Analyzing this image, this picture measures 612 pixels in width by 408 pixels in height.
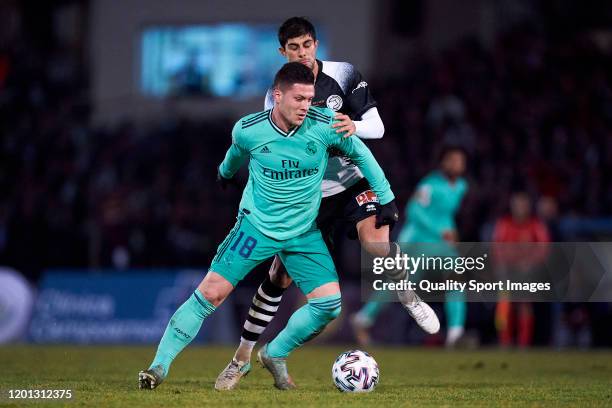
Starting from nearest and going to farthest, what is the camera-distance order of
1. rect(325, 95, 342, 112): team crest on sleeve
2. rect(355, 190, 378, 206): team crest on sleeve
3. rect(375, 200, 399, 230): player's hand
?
rect(375, 200, 399, 230): player's hand < rect(325, 95, 342, 112): team crest on sleeve < rect(355, 190, 378, 206): team crest on sleeve

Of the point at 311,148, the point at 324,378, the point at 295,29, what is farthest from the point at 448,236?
the point at 311,148

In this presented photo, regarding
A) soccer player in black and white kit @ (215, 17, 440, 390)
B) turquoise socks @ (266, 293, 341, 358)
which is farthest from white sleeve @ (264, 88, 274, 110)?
turquoise socks @ (266, 293, 341, 358)

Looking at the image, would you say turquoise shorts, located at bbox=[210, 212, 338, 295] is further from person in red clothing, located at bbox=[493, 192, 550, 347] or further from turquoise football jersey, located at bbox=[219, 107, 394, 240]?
person in red clothing, located at bbox=[493, 192, 550, 347]

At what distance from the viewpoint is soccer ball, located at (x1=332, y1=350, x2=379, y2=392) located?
721 centimetres

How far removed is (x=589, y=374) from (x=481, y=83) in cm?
1030

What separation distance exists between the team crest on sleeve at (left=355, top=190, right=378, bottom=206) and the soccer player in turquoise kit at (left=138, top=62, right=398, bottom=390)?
0.58 m

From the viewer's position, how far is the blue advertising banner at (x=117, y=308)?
15.0 m

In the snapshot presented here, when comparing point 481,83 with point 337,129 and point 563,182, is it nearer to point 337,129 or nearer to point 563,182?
point 563,182

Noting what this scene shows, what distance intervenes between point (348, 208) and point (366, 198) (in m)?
0.14

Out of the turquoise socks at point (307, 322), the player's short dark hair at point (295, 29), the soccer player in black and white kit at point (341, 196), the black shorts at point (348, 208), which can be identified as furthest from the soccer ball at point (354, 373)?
the player's short dark hair at point (295, 29)

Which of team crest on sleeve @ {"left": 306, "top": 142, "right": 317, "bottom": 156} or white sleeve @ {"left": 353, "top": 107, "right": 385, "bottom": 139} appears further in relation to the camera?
white sleeve @ {"left": 353, "top": 107, "right": 385, "bottom": 139}

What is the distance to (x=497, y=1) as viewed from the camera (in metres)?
23.4

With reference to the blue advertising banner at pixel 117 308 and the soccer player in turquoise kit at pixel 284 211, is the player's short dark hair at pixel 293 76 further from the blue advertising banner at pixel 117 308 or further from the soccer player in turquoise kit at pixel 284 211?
the blue advertising banner at pixel 117 308

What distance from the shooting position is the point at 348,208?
26.1ft
